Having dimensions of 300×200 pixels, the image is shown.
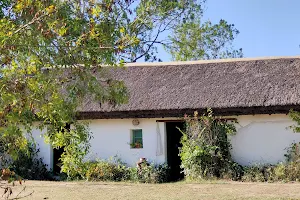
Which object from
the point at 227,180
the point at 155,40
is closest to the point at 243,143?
the point at 227,180

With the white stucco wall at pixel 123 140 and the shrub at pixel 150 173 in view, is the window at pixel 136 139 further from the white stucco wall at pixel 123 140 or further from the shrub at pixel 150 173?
the shrub at pixel 150 173

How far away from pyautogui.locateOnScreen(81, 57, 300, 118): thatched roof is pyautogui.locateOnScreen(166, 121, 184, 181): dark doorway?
1140 millimetres

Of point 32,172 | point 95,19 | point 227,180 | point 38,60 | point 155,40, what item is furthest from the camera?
point 155,40

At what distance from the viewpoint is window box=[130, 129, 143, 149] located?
16.3 meters

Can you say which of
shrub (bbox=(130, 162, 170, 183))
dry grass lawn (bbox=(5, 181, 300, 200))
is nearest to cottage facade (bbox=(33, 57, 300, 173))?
shrub (bbox=(130, 162, 170, 183))

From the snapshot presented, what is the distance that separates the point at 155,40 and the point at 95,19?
2466 centimetres

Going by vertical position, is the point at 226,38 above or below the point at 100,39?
above

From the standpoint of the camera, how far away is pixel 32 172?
16406 millimetres

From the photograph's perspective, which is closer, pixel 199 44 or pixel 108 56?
pixel 108 56

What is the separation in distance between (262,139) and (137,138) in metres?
3.97

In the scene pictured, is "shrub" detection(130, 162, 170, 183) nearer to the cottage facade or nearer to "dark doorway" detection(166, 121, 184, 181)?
the cottage facade

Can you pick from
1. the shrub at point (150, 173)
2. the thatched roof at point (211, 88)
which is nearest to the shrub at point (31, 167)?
the thatched roof at point (211, 88)

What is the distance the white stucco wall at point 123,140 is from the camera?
16.1 m

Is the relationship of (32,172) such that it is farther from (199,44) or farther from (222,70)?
(199,44)
